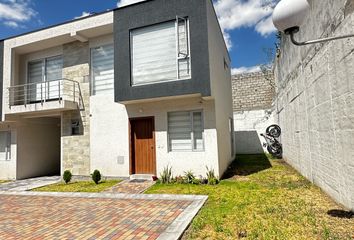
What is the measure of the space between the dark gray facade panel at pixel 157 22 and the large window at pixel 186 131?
3.87 feet

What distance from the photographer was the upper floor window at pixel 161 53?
9422mm

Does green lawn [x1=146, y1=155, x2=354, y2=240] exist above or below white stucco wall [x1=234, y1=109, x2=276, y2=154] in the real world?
below

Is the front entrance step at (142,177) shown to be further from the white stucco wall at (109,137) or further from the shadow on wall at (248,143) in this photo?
the shadow on wall at (248,143)

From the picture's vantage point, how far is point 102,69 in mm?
11664

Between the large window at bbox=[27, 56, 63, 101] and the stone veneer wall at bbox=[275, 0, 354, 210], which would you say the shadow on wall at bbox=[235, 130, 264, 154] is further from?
the large window at bbox=[27, 56, 63, 101]

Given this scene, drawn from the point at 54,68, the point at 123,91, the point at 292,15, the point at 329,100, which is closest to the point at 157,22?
the point at 123,91

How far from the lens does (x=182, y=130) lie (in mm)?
9984

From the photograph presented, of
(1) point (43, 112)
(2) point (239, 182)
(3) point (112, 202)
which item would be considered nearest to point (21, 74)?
(1) point (43, 112)

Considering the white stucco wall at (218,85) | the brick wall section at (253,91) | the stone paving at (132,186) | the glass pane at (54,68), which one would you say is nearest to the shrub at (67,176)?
the stone paving at (132,186)

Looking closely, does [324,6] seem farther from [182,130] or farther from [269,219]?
[182,130]

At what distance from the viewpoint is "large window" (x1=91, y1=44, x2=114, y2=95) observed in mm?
11461

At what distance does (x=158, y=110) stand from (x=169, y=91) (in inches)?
50.0

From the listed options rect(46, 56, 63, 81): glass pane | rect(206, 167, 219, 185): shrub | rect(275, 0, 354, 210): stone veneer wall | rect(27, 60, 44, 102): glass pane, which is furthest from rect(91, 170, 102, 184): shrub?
rect(275, 0, 354, 210): stone veneer wall

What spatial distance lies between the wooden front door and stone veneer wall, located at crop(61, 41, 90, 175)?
242 cm
